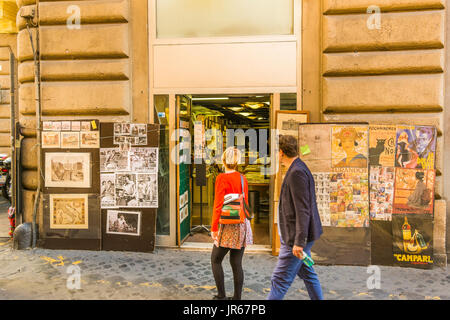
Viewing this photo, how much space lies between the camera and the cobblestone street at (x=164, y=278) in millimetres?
3818

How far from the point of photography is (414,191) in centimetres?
472

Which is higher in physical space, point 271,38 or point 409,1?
point 409,1

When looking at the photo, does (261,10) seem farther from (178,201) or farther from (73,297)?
(73,297)

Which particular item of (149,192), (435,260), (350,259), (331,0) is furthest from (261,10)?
(435,260)

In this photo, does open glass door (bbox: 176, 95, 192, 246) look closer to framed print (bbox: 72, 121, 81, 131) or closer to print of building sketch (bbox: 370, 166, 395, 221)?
framed print (bbox: 72, 121, 81, 131)

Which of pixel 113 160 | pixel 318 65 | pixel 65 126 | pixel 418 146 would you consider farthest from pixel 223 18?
pixel 418 146

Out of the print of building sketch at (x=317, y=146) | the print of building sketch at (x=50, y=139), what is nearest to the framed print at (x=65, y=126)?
the print of building sketch at (x=50, y=139)

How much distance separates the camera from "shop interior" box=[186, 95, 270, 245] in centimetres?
641

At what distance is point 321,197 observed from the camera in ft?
15.9

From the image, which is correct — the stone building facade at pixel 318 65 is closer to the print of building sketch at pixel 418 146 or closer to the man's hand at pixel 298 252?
the print of building sketch at pixel 418 146

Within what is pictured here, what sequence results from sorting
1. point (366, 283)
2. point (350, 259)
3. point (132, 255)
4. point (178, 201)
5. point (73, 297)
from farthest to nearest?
point (178, 201), point (132, 255), point (350, 259), point (366, 283), point (73, 297)

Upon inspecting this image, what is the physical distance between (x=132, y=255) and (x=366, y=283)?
3245 millimetres

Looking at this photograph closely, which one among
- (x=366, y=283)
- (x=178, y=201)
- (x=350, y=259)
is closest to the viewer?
(x=366, y=283)

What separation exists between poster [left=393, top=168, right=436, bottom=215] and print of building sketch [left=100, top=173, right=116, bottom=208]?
4146 mm
